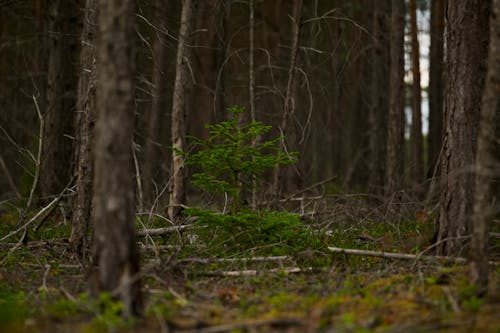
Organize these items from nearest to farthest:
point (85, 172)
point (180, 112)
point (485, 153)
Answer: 1. point (485, 153)
2. point (85, 172)
3. point (180, 112)

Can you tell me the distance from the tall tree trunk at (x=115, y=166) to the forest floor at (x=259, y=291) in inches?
9.3

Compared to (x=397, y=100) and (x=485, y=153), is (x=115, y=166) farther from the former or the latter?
(x=397, y=100)

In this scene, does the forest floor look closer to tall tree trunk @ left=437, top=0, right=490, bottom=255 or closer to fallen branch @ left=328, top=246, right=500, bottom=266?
fallen branch @ left=328, top=246, right=500, bottom=266

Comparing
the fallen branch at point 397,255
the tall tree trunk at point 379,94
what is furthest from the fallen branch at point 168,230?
the tall tree trunk at point 379,94

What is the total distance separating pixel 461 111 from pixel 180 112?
Result: 5292 millimetres

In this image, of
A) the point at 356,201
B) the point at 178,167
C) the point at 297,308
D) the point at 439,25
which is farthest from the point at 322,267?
the point at 439,25

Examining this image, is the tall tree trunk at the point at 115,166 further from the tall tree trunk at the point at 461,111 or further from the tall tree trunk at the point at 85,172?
the tall tree trunk at the point at 461,111

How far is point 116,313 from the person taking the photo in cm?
445

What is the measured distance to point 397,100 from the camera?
1261 cm

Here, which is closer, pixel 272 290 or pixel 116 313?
pixel 116 313

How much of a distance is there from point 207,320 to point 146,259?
271 centimetres

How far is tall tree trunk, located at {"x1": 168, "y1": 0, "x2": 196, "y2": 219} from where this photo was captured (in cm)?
991

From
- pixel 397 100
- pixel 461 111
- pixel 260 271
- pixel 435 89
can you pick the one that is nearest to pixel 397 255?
pixel 260 271

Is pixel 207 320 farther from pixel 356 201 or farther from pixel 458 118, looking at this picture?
pixel 356 201
